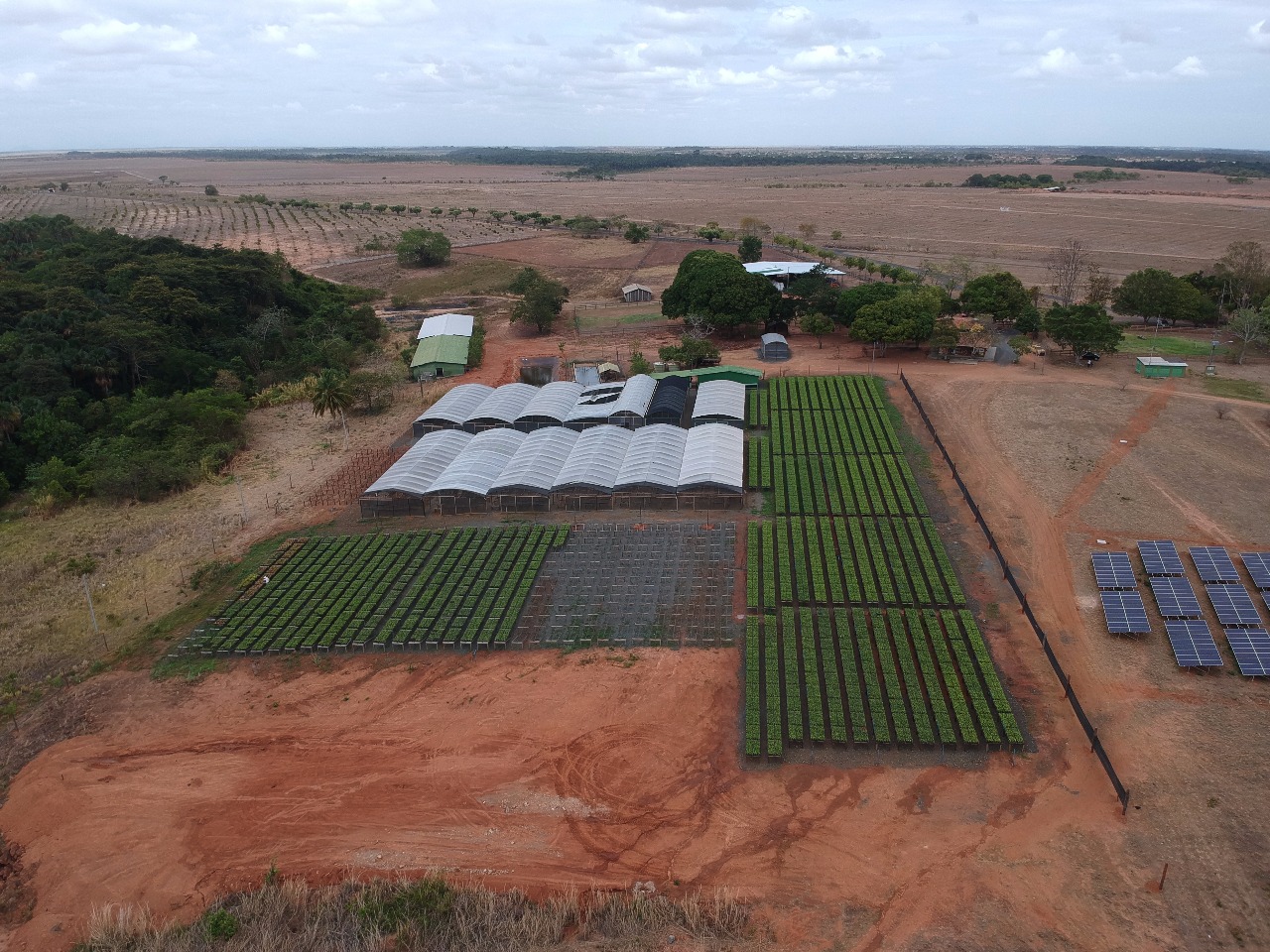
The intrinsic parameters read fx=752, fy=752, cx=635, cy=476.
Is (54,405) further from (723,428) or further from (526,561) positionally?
(723,428)

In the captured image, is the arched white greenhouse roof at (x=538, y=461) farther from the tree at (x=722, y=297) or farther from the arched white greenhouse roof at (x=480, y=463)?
the tree at (x=722, y=297)

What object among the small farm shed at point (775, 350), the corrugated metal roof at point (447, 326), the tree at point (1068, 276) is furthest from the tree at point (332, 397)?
the tree at point (1068, 276)

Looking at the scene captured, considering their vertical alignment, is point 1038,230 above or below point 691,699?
above

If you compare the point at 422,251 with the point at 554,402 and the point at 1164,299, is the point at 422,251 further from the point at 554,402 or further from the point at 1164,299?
the point at 1164,299

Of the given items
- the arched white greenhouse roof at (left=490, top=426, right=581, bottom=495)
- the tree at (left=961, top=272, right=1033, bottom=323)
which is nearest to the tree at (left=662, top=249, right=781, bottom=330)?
the tree at (left=961, top=272, right=1033, bottom=323)

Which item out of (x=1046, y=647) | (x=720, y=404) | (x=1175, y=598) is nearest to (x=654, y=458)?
(x=720, y=404)

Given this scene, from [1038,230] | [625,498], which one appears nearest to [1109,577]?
[625,498]
